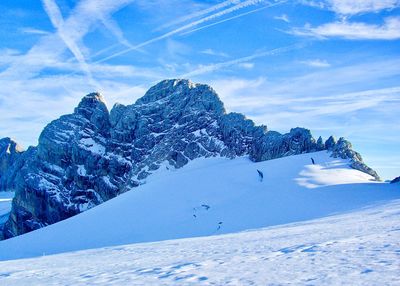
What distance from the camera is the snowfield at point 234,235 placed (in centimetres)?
915

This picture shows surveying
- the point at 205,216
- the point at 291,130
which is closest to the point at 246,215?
the point at 205,216

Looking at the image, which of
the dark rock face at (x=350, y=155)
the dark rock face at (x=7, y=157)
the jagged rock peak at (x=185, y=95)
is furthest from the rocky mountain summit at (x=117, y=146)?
the dark rock face at (x=7, y=157)

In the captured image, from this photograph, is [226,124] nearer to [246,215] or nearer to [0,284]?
[246,215]

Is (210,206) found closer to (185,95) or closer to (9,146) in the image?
(185,95)

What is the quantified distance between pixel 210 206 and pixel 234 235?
12655 millimetres

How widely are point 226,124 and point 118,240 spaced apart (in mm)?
64331

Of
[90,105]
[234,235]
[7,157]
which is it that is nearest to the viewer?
[234,235]

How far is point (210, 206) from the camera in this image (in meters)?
34.1

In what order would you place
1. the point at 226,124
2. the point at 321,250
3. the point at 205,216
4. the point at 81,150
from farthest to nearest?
1. the point at 81,150
2. the point at 226,124
3. the point at 205,216
4. the point at 321,250

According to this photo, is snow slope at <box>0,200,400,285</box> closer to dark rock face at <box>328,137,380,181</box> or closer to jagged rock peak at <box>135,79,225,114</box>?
dark rock face at <box>328,137,380,181</box>

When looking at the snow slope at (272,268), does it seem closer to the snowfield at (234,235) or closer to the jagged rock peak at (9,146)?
the snowfield at (234,235)

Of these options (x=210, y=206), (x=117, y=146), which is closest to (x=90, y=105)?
(x=117, y=146)

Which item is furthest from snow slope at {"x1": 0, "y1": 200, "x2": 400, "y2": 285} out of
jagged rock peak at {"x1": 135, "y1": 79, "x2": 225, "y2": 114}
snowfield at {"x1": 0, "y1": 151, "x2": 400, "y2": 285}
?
jagged rock peak at {"x1": 135, "y1": 79, "x2": 225, "y2": 114}

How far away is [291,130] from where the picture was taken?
7306 centimetres
